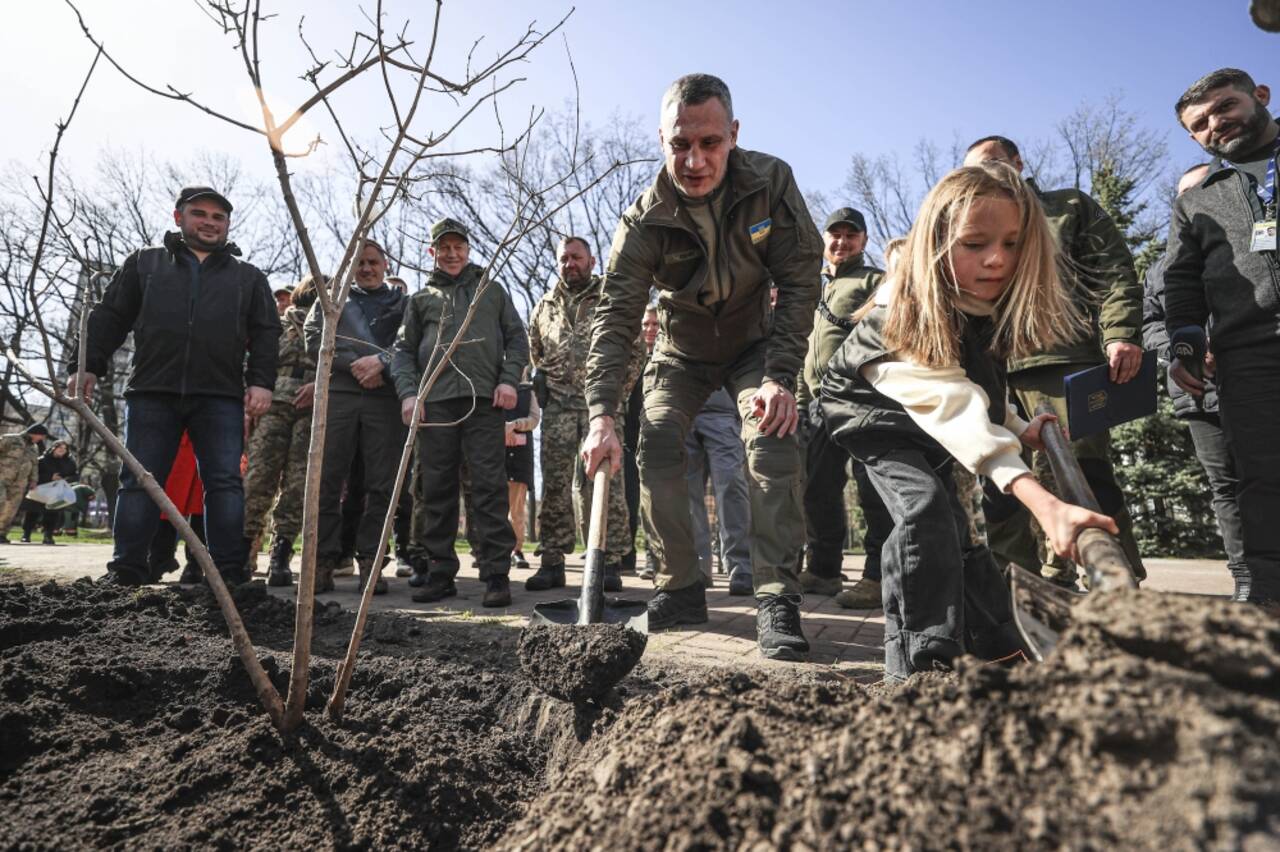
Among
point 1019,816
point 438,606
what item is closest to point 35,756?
point 1019,816

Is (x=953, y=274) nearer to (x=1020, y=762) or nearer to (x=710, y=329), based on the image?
(x=710, y=329)

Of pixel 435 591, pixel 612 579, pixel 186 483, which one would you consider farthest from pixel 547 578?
pixel 186 483

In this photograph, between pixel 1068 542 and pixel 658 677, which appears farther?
pixel 658 677

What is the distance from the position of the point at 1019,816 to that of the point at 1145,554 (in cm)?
1424

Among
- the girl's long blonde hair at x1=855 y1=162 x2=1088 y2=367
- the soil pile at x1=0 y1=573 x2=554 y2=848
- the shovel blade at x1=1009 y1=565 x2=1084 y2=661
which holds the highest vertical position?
the girl's long blonde hair at x1=855 y1=162 x2=1088 y2=367

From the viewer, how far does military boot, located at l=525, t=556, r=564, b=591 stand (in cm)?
501

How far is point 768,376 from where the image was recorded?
10.1 feet

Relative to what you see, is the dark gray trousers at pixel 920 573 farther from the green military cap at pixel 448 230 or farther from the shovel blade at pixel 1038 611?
the green military cap at pixel 448 230

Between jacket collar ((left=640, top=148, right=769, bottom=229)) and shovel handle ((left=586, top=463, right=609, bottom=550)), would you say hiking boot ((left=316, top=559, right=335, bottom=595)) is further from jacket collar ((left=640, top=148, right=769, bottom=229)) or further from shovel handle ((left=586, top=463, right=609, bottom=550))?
jacket collar ((left=640, top=148, right=769, bottom=229))

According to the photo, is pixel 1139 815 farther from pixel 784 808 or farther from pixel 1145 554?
pixel 1145 554

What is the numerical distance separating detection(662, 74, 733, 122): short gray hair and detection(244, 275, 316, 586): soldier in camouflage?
361cm

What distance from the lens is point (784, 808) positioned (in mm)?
988

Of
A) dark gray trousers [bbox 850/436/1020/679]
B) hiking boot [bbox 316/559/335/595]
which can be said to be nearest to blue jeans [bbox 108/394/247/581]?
hiking boot [bbox 316/559/335/595]

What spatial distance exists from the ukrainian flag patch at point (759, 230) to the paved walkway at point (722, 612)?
1.71m
